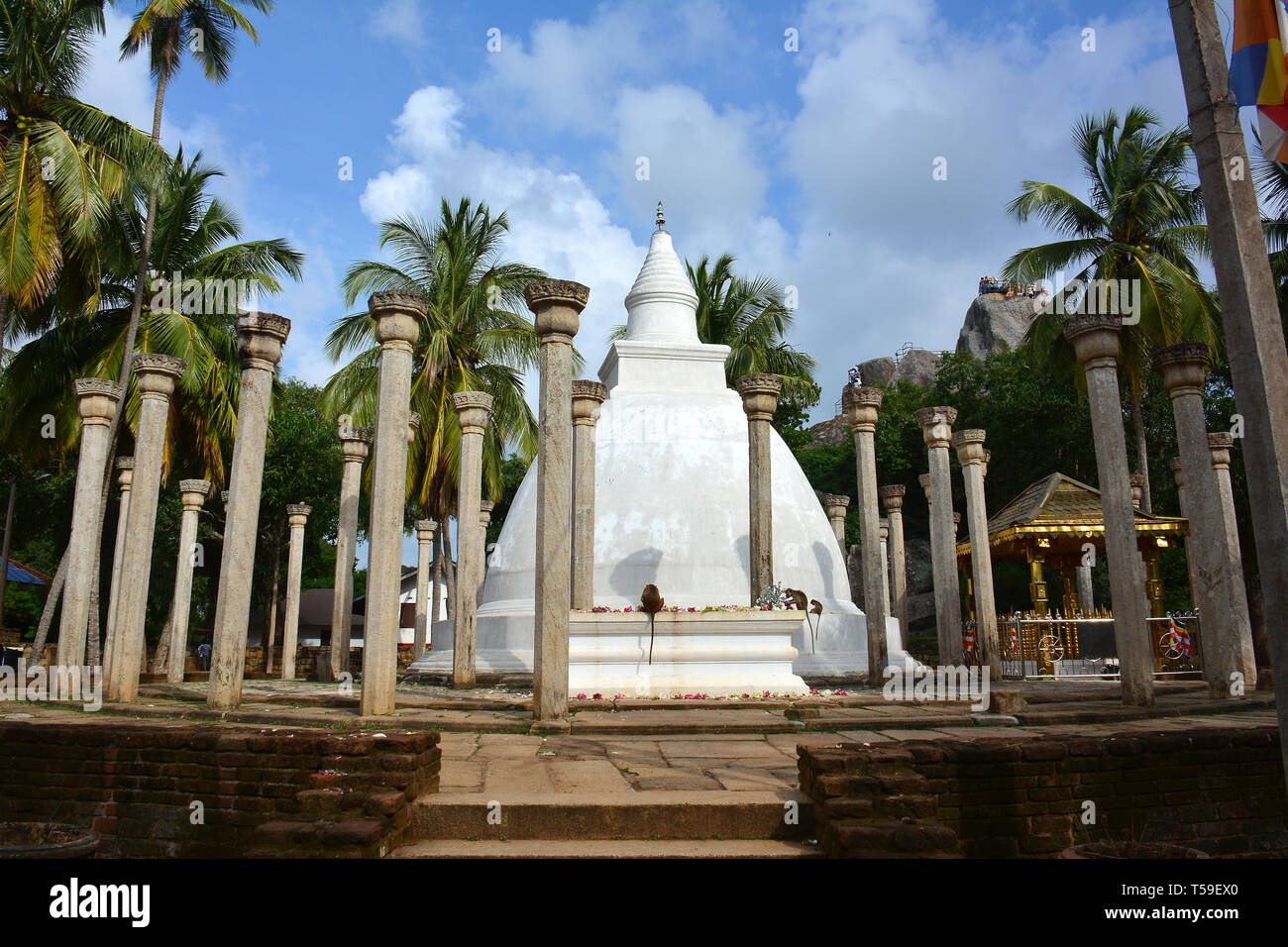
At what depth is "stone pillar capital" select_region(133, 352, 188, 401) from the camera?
39.5ft

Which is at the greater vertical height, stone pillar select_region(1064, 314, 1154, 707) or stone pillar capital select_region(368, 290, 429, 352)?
stone pillar capital select_region(368, 290, 429, 352)

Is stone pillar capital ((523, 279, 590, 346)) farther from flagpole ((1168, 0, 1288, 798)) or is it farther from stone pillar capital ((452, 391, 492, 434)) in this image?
flagpole ((1168, 0, 1288, 798))

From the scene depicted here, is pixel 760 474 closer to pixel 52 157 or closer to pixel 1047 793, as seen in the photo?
pixel 1047 793

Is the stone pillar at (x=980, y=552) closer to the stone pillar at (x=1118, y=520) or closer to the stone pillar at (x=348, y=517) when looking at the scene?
the stone pillar at (x=1118, y=520)

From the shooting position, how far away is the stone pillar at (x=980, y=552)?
14.5 metres

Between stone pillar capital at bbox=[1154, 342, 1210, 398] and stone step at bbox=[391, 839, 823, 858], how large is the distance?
930cm

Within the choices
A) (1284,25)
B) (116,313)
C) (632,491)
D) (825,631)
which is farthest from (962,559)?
(116,313)

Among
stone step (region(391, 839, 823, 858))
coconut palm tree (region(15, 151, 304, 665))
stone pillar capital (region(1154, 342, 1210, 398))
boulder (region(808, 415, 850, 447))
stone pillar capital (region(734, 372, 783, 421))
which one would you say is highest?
boulder (region(808, 415, 850, 447))

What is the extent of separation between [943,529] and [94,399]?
13.1m

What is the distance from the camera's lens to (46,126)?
1566 cm

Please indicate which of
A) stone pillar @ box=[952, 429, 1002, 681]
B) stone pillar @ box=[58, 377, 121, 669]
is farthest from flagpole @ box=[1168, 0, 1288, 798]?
stone pillar @ box=[58, 377, 121, 669]
